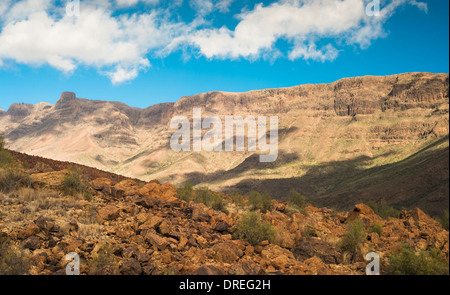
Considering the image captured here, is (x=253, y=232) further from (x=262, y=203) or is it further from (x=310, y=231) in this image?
(x=262, y=203)

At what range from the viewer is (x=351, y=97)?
410ft

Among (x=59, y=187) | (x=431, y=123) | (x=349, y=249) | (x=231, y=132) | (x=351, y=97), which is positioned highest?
(x=351, y=97)

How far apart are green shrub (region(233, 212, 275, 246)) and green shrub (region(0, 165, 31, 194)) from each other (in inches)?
323

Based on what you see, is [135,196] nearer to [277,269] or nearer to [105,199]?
[105,199]

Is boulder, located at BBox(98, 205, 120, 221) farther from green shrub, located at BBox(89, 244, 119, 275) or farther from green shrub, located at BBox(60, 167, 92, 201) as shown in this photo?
green shrub, located at BBox(89, 244, 119, 275)

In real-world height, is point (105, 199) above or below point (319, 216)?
above

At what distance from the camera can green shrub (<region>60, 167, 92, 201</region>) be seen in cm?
1041

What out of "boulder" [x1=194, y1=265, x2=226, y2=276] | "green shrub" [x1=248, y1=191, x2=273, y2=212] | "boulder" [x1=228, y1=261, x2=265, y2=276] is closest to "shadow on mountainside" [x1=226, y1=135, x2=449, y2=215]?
"boulder" [x1=228, y1=261, x2=265, y2=276]

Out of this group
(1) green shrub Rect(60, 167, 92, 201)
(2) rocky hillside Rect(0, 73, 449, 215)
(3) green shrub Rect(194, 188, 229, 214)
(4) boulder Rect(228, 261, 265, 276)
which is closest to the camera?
(4) boulder Rect(228, 261, 265, 276)

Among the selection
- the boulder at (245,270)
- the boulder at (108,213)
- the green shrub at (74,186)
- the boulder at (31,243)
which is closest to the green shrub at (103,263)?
the boulder at (31,243)

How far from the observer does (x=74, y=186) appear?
1078 centimetres

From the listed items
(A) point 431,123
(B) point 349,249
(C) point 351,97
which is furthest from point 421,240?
(C) point 351,97

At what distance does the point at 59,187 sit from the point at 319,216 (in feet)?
52.4

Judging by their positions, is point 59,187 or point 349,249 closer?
point 59,187
